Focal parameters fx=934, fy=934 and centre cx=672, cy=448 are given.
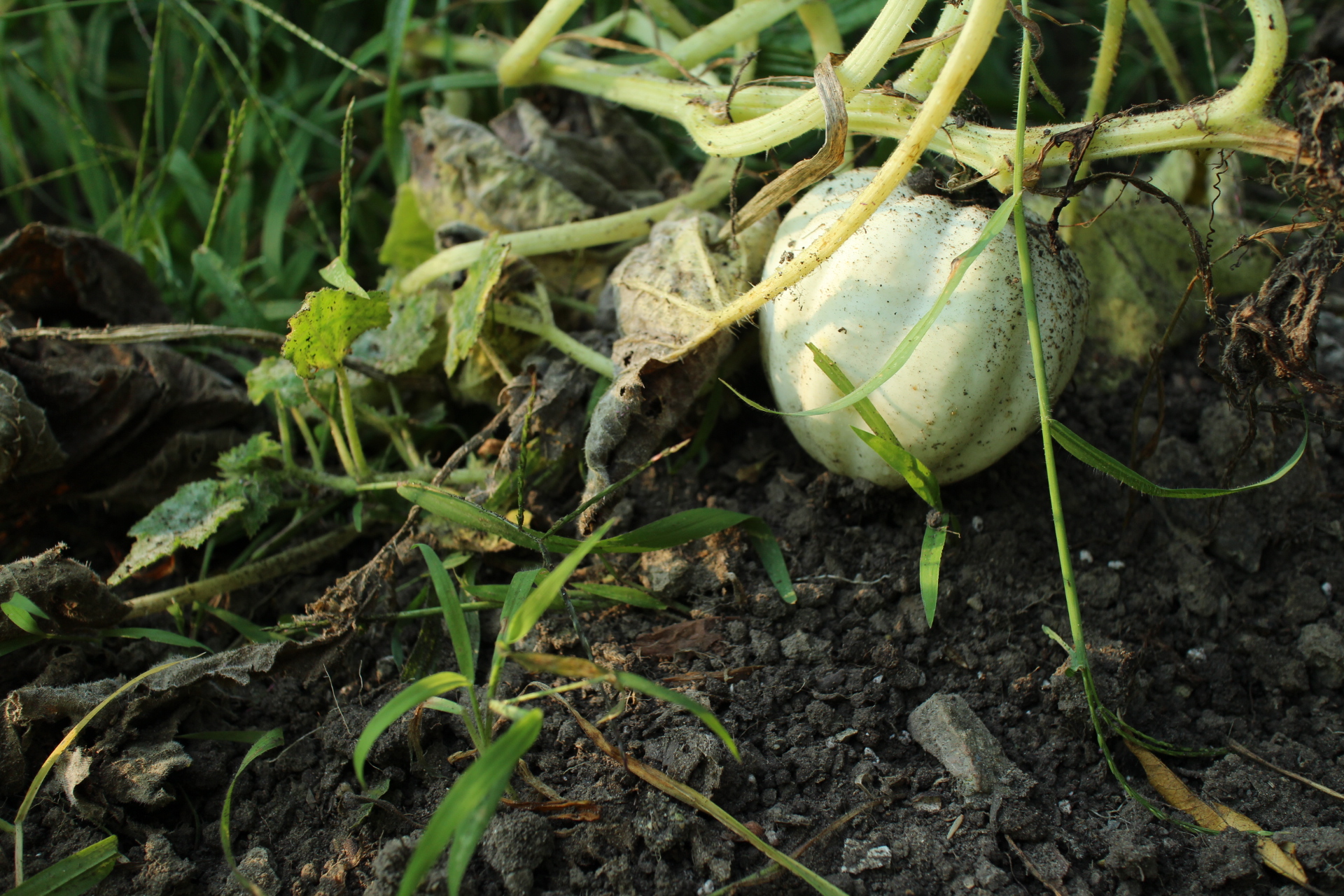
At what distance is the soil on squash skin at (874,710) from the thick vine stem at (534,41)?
0.92m

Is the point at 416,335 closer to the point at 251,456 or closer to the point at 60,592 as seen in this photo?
the point at 251,456

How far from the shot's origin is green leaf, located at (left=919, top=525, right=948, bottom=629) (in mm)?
1454

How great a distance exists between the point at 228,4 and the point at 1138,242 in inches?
98.9

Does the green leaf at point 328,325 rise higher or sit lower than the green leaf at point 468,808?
higher

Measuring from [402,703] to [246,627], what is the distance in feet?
2.26

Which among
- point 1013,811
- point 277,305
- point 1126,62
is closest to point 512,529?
point 1013,811

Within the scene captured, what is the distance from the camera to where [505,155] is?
202 cm

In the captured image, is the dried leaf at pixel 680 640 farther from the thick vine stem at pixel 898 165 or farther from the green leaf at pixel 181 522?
the green leaf at pixel 181 522

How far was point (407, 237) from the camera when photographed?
2.16 m

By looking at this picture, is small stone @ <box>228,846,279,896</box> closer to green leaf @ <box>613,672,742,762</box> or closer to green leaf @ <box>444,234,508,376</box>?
green leaf @ <box>613,672,742,762</box>

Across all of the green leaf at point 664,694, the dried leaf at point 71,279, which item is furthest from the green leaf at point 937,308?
the dried leaf at point 71,279

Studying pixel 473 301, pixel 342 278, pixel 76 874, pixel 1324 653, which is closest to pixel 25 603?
pixel 76 874

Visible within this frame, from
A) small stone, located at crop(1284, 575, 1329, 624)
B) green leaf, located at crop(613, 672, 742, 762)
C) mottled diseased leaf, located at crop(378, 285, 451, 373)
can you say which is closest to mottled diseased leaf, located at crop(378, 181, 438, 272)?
mottled diseased leaf, located at crop(378, 285, 451, 373)

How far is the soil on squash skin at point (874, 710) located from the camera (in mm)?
1217
